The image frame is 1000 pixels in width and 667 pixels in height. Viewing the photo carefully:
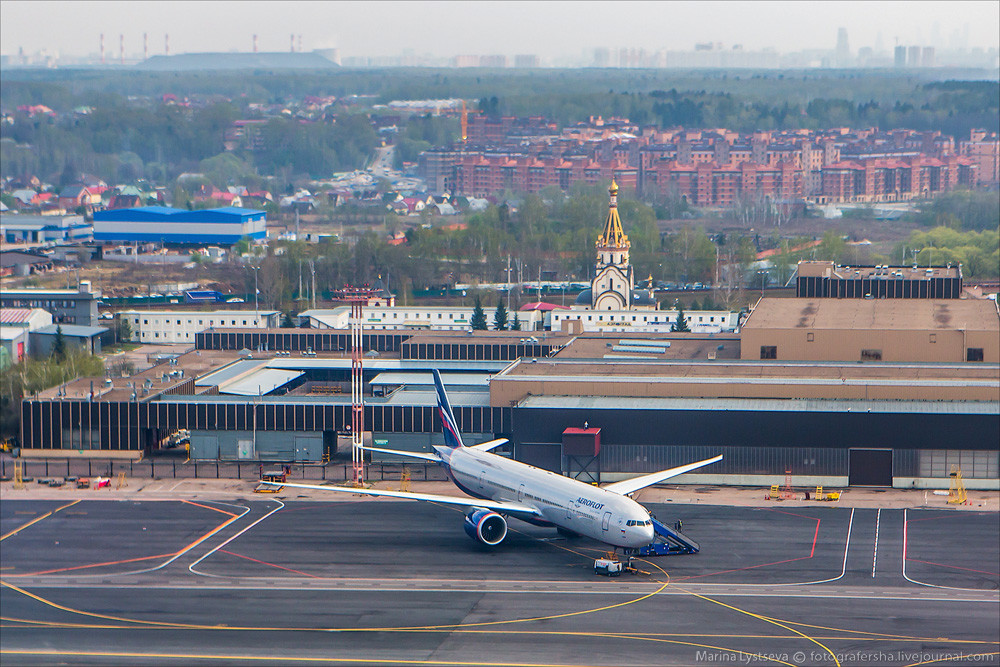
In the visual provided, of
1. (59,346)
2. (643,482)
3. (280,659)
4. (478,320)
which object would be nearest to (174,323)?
(59,346)

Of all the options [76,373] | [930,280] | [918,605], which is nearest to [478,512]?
[918,605]

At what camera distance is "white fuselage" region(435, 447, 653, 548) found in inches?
2350

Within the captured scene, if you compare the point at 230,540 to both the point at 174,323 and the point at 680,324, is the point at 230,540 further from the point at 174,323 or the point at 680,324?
the point at 174,323

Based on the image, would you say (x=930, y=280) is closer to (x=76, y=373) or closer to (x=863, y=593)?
(x=863, y=593)

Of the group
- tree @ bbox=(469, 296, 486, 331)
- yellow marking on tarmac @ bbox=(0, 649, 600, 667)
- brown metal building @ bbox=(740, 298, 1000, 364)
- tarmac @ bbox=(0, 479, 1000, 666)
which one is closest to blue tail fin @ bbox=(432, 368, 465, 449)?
tarmac @ bbox=(0, 479, 1000, 666)

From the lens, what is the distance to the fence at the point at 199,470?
7969cm

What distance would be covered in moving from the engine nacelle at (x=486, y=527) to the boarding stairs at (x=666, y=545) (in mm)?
6176

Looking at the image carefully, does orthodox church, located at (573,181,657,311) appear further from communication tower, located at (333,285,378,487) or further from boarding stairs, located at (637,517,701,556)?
boarding stairs, located at (637,517,701,556)

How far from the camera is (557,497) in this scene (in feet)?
206

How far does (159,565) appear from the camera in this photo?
61531 millimetres

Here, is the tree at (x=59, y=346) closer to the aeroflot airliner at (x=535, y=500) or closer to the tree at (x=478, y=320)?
the tree at (x=478, y=320)

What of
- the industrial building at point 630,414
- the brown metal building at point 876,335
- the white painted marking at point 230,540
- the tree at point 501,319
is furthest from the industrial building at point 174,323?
the white painted marking at point 230,540

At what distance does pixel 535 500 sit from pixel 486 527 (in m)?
2.45

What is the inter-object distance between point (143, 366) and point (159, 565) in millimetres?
61504
